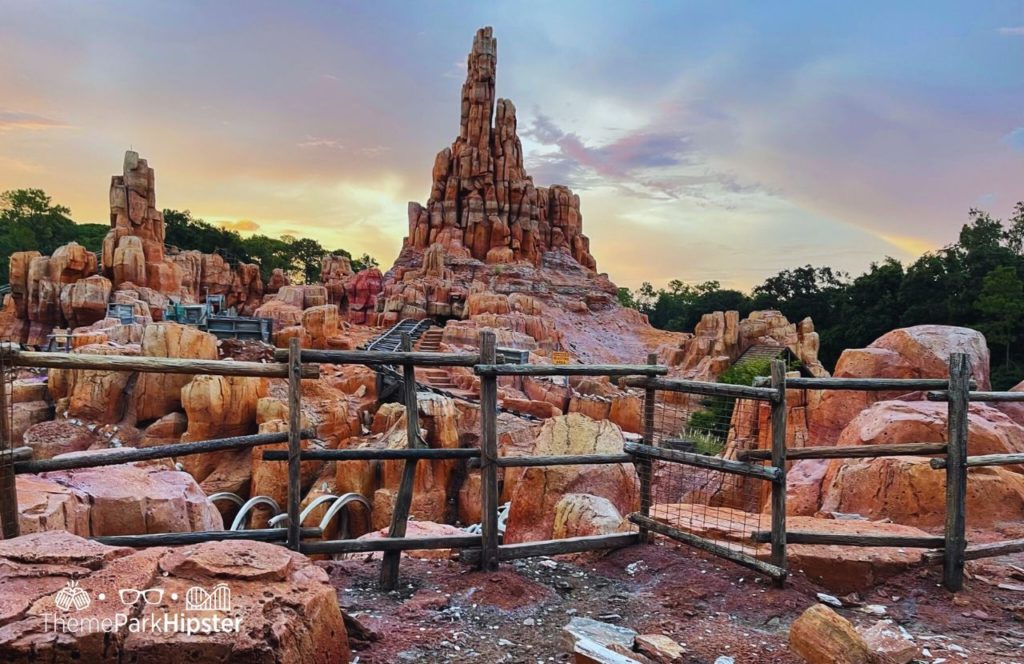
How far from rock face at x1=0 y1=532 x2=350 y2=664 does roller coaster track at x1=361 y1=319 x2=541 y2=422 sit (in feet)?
38.7

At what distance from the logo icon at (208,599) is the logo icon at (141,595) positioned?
0.10 m

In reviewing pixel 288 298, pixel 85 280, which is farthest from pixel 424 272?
pixel 85 280

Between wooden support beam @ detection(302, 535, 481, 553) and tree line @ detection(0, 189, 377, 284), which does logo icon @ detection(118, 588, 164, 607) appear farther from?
tree line @ detection(0, 189, 377, 284)

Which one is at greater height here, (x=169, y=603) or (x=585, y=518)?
(x=169, y=603)

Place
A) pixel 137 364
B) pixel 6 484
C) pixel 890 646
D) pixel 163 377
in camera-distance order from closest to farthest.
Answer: pixel 890 646, pixel 6 484, pixel 137 364, pixel 163 377

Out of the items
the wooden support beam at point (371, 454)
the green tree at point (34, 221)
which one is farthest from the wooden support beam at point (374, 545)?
the green tree at point (34, 221)

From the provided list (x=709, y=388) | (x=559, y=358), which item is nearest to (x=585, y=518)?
(x=709, y=388)

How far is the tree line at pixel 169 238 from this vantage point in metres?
45.2

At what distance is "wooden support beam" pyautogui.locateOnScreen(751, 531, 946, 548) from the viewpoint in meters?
4.16

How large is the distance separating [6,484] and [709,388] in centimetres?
422

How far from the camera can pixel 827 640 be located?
118 inches

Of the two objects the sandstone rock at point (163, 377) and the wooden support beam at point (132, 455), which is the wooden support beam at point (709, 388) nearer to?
the wooden support beam at point (132, 455)

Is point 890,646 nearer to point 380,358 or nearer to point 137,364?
point 380,358

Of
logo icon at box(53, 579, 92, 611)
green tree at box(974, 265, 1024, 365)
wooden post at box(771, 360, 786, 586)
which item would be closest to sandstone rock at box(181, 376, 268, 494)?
logo icon at box(53, 579, 92, 611)
